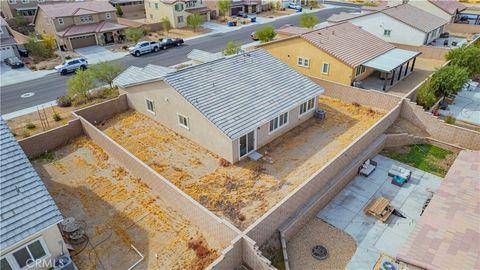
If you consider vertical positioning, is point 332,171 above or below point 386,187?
above

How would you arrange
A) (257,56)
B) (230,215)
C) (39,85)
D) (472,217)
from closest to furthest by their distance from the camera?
(472,217) < (230,215) < (257,56) < (39,85)

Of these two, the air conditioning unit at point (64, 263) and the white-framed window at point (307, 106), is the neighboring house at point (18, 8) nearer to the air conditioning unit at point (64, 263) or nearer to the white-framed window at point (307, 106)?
the white-framed window at point (307, 106)

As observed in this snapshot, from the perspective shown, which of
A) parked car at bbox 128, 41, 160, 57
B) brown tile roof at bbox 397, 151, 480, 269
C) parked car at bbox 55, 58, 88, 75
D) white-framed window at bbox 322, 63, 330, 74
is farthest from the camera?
parked car at bbox 128, 41, 160, 57

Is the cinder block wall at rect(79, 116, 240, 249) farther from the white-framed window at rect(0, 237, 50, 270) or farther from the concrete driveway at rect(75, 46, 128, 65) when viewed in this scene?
the concrete driveway at rect(75, 46, 128, 65)

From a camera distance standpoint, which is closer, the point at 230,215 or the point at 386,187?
the point at 230,215

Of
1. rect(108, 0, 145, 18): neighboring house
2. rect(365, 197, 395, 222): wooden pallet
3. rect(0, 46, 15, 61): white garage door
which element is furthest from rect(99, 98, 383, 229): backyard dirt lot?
rect(108, 0, 145, 18): neighboring house

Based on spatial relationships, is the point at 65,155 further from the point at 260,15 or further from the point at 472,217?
the point at 260,15

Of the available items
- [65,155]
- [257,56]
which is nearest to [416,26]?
[257,56]
